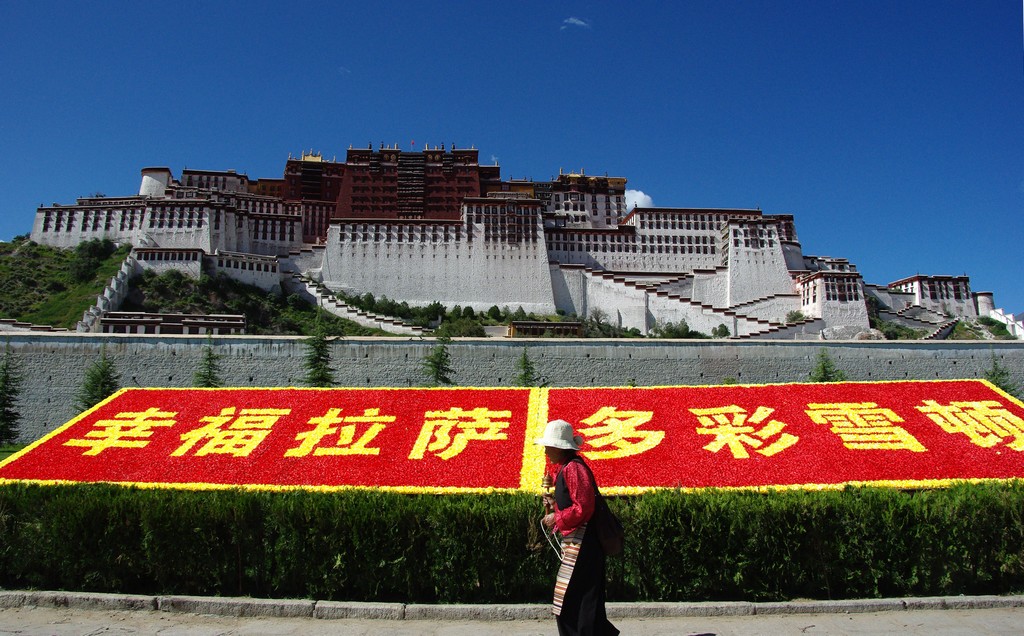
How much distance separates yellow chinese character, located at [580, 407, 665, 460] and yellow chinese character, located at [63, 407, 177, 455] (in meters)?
8.13

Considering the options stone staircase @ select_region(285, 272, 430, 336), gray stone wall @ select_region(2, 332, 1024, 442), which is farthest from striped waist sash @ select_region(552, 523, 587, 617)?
stone staircase @ select_region(285, 272, 430, 336)

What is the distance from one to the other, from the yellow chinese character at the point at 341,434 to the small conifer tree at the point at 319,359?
9703mm

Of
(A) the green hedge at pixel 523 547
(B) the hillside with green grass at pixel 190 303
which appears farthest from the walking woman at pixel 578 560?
(B) the hillside with green grass at pixel 190 303

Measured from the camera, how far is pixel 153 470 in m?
11.5

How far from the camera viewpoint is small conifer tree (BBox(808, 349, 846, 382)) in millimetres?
23377

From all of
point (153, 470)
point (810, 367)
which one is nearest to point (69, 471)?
point (153, 470)

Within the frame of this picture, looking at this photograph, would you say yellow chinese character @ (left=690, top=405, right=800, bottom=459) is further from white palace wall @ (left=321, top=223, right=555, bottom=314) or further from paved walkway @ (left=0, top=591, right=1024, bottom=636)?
white palace wall @ (left=321, top=223, right=555, bottom=314)

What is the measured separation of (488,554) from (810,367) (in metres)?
21.2

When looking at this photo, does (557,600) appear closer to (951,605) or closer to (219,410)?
(951,605)

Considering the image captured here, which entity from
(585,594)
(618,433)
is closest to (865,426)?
(618,433)

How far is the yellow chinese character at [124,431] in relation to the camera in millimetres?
12664

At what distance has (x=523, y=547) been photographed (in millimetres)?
7203

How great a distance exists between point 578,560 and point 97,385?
21415mm

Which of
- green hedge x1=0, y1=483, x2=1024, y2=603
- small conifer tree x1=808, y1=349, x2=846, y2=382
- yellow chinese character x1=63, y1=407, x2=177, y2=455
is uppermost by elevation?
small conifer tree x1=808, y1=349, x2=846, y2=382
